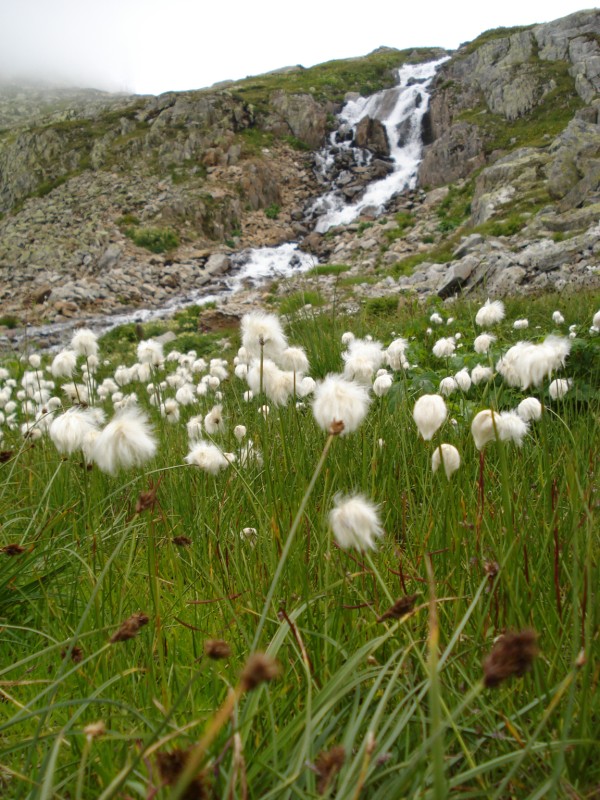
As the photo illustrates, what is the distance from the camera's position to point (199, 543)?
6.98ft

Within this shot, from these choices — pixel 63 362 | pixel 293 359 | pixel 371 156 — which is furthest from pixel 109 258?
pixel 293 359

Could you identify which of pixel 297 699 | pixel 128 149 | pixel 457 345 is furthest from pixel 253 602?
pixel 128 149

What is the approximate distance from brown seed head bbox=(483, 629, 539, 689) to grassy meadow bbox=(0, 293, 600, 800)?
0.8 inches

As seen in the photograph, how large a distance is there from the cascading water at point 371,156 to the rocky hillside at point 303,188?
63 centimetres

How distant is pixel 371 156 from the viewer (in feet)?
101

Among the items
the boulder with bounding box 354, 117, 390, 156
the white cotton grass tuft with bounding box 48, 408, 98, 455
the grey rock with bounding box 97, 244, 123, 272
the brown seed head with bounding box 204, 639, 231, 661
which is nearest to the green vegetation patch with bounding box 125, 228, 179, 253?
the grey rock with bounding box 97, 244, 123, 272

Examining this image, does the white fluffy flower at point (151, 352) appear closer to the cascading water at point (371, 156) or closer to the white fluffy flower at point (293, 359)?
the white fluffy flower at point (293, 359)

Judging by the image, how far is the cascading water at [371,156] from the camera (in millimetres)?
27406

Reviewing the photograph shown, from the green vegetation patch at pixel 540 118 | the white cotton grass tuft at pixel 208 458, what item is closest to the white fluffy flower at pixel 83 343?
the white cotton grass tuft at pixel 208 458

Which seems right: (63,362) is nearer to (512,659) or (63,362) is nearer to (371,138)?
(512,659)

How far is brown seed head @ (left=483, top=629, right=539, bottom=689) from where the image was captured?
1.85ft

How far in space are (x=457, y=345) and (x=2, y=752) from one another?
4590 mm

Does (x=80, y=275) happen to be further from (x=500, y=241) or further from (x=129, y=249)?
(x=500, y=241)

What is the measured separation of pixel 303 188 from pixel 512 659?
3237cm
